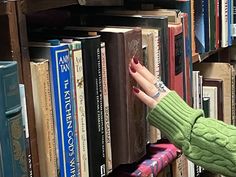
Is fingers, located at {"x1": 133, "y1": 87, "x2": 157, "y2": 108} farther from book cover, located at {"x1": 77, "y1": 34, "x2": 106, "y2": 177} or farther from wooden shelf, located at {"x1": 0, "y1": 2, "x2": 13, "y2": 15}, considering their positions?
wooden shelf, located at {"x1": 0, "y1": 2, "x2": 13, "y2": 15}

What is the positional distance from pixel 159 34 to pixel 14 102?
18.0 inches

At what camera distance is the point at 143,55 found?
949mm

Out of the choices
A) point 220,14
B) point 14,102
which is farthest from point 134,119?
point 220,14

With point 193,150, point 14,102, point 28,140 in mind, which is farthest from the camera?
point 193,150

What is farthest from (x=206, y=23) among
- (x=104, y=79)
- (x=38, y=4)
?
(x=38, y=4)

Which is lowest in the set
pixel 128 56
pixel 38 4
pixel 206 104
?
pixel 206 104

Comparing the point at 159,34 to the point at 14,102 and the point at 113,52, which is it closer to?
the point at 113,52

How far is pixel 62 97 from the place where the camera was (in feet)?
2.49

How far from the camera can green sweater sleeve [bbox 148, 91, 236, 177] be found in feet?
3.13

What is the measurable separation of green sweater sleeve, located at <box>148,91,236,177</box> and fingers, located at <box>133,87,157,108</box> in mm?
12

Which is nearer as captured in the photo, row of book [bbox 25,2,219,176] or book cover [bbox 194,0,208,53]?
row of book [bbox 25,2,219,176]

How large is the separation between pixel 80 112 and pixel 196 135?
0.27 meters

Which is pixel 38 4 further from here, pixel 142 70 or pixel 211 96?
pixel 211 96

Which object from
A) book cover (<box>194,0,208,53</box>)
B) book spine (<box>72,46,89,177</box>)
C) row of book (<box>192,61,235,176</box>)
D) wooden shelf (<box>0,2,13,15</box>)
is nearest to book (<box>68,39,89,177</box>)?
book spine (<box>72,46,89,177</box>)
